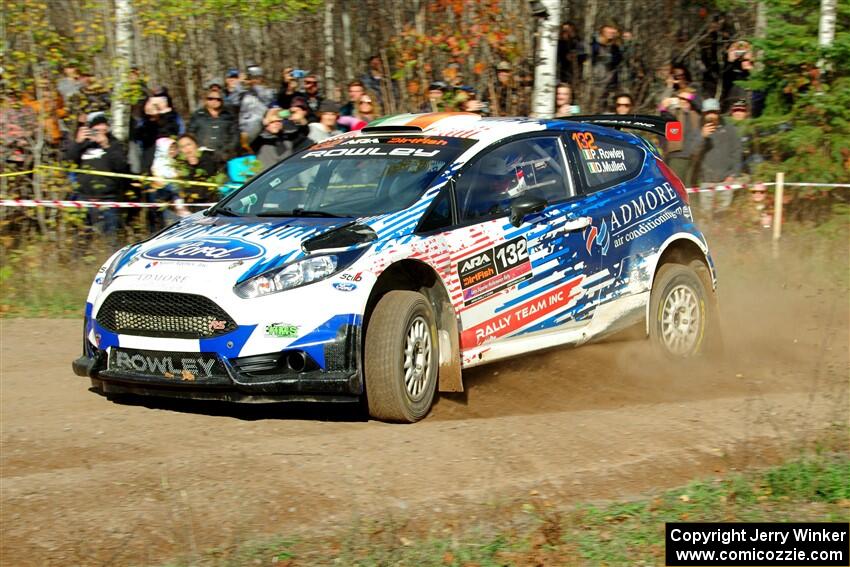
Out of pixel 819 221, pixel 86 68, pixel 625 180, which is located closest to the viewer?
pixel 625 180

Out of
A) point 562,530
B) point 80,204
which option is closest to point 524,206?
point 562,530

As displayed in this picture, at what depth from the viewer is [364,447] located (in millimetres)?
6316

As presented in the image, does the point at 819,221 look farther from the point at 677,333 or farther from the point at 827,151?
the point at 677,333

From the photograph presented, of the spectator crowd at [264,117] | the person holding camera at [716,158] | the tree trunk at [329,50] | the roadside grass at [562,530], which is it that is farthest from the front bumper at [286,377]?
the tree trunk at [329,50]

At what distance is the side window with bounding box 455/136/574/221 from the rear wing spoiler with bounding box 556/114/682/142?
3.07 feet

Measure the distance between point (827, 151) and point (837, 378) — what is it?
269 inches

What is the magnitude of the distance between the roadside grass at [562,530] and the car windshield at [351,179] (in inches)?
94.7

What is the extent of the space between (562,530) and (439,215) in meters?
2.63

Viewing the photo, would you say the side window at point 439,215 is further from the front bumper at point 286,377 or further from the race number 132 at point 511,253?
the front bumper at point 286,377

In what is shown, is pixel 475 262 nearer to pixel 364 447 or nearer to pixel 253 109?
pixel 364 447

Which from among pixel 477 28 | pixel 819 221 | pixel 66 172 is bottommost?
pixel 819 221

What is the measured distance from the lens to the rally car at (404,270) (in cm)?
643

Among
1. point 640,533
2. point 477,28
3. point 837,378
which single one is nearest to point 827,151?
point 477,28

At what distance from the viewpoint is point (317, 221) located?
6.97 m
